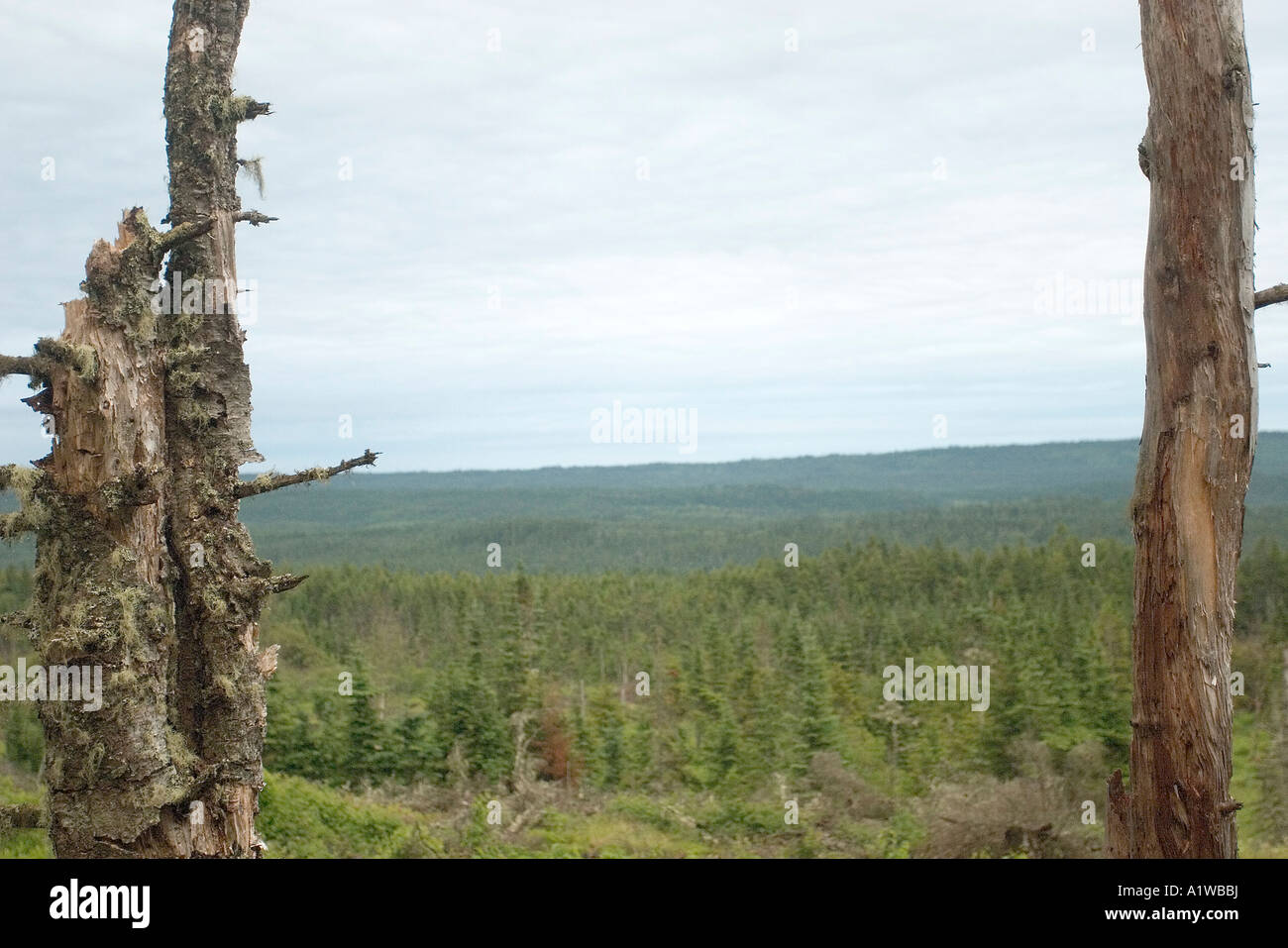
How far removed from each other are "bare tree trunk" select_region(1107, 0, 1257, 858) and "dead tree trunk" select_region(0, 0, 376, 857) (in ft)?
14.2

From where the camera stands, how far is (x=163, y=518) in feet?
17.5

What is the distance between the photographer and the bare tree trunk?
5.35 meters

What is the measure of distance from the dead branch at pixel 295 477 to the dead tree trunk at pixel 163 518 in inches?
0.5

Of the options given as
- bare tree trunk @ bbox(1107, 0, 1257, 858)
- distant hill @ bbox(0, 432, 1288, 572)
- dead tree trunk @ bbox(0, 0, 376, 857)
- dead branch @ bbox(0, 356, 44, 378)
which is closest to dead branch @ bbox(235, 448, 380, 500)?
dead tree trunk @ bbox(0, 0, 376, 857)

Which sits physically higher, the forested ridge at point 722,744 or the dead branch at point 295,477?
the dead branch at point 295,477

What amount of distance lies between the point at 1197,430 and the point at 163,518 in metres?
5.46

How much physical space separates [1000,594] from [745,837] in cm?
3118

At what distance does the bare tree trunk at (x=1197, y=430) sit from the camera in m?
5.35

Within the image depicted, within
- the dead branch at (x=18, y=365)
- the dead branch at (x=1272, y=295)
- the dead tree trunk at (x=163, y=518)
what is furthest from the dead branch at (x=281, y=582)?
the dead branch at (x=1272, y=295)

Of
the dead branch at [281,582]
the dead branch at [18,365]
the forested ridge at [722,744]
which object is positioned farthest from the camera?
the forested ridge at [722,744]

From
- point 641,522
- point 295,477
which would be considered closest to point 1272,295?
point 295,477

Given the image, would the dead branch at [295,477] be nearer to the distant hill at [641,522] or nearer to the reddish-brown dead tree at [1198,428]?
the reddish-brown dead tree at [1198,428]
